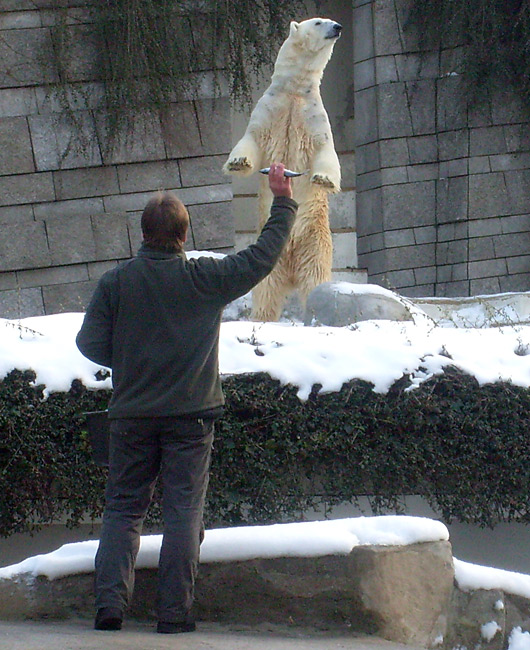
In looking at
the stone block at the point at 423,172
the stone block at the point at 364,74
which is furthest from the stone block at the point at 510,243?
the stone block at the point at 364,74

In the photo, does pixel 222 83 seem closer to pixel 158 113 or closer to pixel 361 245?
pixel 158 113

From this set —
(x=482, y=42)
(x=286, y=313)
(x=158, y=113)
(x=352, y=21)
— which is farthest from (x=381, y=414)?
(x=352, y=21)

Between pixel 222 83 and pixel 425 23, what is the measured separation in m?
1.90

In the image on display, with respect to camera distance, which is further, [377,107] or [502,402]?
[377,107]

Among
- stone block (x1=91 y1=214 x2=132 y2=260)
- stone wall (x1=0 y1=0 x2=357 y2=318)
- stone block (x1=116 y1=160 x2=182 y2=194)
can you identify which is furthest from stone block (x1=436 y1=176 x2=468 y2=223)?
stone block (x1=91 y1=214 x2=132 y2=260)

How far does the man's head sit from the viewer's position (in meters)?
2.81

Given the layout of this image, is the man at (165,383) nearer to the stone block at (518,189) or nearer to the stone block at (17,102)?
the stone block at (17,102)

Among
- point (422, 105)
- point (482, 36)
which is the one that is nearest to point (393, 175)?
point (422, 105)

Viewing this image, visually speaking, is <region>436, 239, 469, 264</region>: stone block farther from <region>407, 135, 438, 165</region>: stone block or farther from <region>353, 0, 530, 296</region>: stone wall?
<region>407, 135, 438, 165</region>: stone block

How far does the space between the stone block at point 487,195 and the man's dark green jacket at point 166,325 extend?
5976 millimetres

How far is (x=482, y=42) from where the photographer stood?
26.8 ft

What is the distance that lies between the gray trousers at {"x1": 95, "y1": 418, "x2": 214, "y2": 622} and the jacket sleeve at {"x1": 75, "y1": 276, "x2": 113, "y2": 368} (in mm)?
229

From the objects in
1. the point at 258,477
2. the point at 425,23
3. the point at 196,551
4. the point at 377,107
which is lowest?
the point at 258,477

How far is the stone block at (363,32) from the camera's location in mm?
8414
